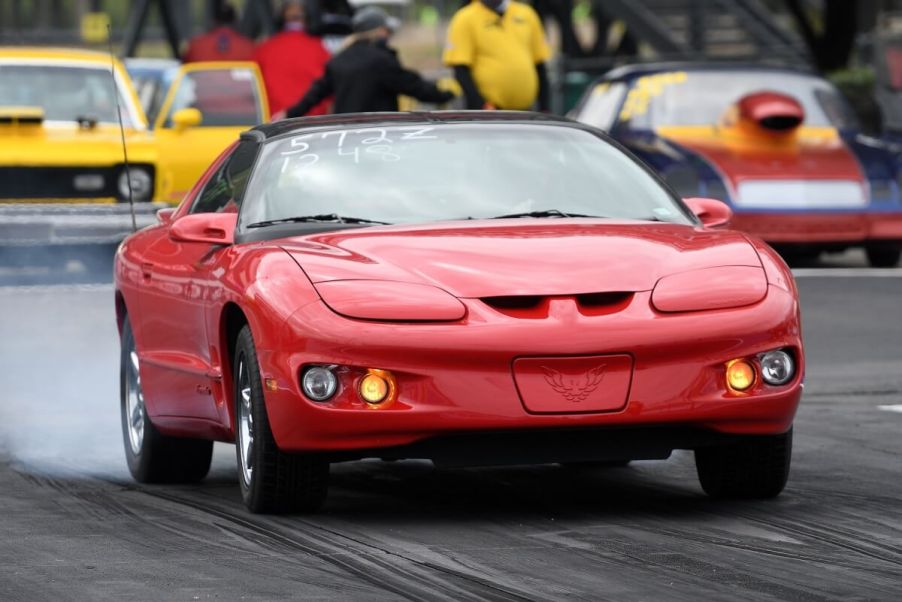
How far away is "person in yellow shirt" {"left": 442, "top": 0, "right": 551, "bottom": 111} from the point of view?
1588 cm

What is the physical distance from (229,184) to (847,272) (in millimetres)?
10025

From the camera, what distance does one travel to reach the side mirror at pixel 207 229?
7.47 meters

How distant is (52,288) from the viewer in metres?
17.0

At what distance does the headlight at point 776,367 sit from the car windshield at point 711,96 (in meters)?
10.9

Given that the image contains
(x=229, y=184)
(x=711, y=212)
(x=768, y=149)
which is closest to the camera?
(x=711, y=212)

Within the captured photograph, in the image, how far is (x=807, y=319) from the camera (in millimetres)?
14242

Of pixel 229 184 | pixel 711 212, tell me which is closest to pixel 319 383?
pixel 229 184

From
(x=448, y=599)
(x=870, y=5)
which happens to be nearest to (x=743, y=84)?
(x=448, y=599)

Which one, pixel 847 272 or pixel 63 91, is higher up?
pixel 63 91

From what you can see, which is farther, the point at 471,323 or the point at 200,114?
the point at 200,114

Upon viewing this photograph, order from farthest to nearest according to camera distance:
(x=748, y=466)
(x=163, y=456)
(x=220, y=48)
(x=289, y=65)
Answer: (x=220, y=48) < (x=289, y=65) < (x=163, y=456) < (x=748, y=466)

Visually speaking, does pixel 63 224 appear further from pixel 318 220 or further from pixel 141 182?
pixel 318 220

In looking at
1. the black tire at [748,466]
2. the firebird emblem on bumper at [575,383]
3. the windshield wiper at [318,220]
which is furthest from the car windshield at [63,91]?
the firebird emblem on bumper at [575,383]

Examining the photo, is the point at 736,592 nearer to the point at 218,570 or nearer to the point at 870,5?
the point at 218,570
